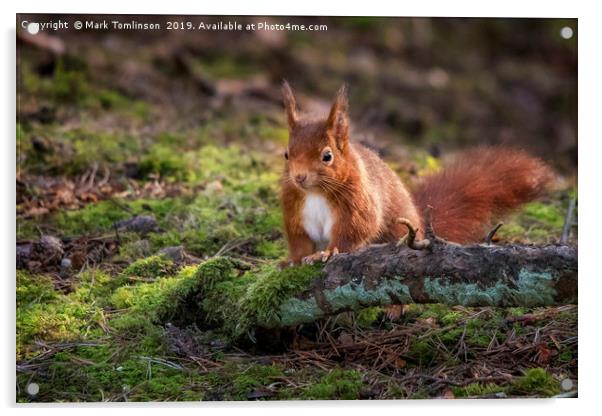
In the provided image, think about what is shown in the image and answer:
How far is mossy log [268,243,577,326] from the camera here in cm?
302

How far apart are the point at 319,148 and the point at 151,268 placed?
963 millimetres

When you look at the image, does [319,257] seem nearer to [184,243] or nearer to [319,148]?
[319,148]

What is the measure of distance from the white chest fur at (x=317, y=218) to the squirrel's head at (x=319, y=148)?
0.28ft

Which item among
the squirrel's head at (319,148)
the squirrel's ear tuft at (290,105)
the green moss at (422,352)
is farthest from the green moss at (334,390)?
the squirrel's ear tuft at (290,105)

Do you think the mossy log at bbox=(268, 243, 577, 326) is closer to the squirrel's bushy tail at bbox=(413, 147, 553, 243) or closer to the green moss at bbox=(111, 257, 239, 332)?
the green moss at bbox=(111, 257, 239, 332)

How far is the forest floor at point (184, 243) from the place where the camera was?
3.39m

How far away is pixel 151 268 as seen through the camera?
385 cm

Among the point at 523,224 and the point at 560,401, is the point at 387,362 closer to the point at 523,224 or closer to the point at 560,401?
the point at 560,401

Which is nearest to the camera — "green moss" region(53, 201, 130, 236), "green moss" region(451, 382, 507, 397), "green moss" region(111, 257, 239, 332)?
"green moss" region(451, 382, 507, 397)

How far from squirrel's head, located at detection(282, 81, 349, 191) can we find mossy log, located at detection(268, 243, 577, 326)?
0.36 meters

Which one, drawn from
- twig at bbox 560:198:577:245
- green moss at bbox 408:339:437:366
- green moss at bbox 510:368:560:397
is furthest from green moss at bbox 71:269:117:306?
twig at bbox 560:198:577:245

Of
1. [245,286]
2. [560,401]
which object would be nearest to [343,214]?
[245,286]

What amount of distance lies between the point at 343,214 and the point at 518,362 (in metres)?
0.92

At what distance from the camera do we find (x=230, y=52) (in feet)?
20.0
